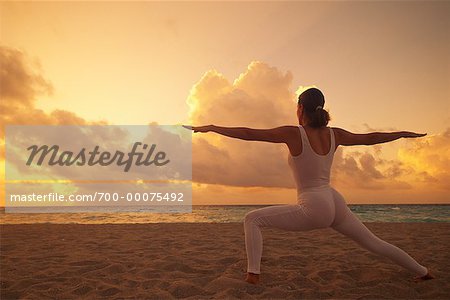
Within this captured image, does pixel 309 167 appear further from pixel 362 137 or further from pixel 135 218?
pixel 135 218

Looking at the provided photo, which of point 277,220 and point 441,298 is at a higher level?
point 277,220

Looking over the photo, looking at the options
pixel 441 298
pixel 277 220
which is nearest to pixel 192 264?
pixel 277 220

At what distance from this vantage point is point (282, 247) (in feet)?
18.0

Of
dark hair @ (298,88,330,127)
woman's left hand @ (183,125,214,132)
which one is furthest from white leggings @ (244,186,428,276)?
woman's left hand @ (183,125,214,132)

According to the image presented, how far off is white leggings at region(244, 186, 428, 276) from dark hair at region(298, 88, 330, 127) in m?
0.62

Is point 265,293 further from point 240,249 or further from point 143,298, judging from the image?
point 240,249

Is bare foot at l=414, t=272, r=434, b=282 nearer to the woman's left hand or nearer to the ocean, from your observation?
the woman's left hand

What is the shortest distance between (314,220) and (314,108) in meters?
1.04

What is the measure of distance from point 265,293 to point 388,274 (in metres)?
1.60

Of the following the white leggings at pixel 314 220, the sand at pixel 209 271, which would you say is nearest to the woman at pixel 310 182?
the white leggings at pixel 314 220

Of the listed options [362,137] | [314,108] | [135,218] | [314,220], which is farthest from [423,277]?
[135,218]

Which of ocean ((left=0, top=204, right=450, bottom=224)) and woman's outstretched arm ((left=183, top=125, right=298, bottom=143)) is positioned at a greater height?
woman's outstretched arm ((left=183, top=125, right=298, bottom=143))

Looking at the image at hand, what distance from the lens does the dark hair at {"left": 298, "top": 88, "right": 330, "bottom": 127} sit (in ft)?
10.3

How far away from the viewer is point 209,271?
395 cm
